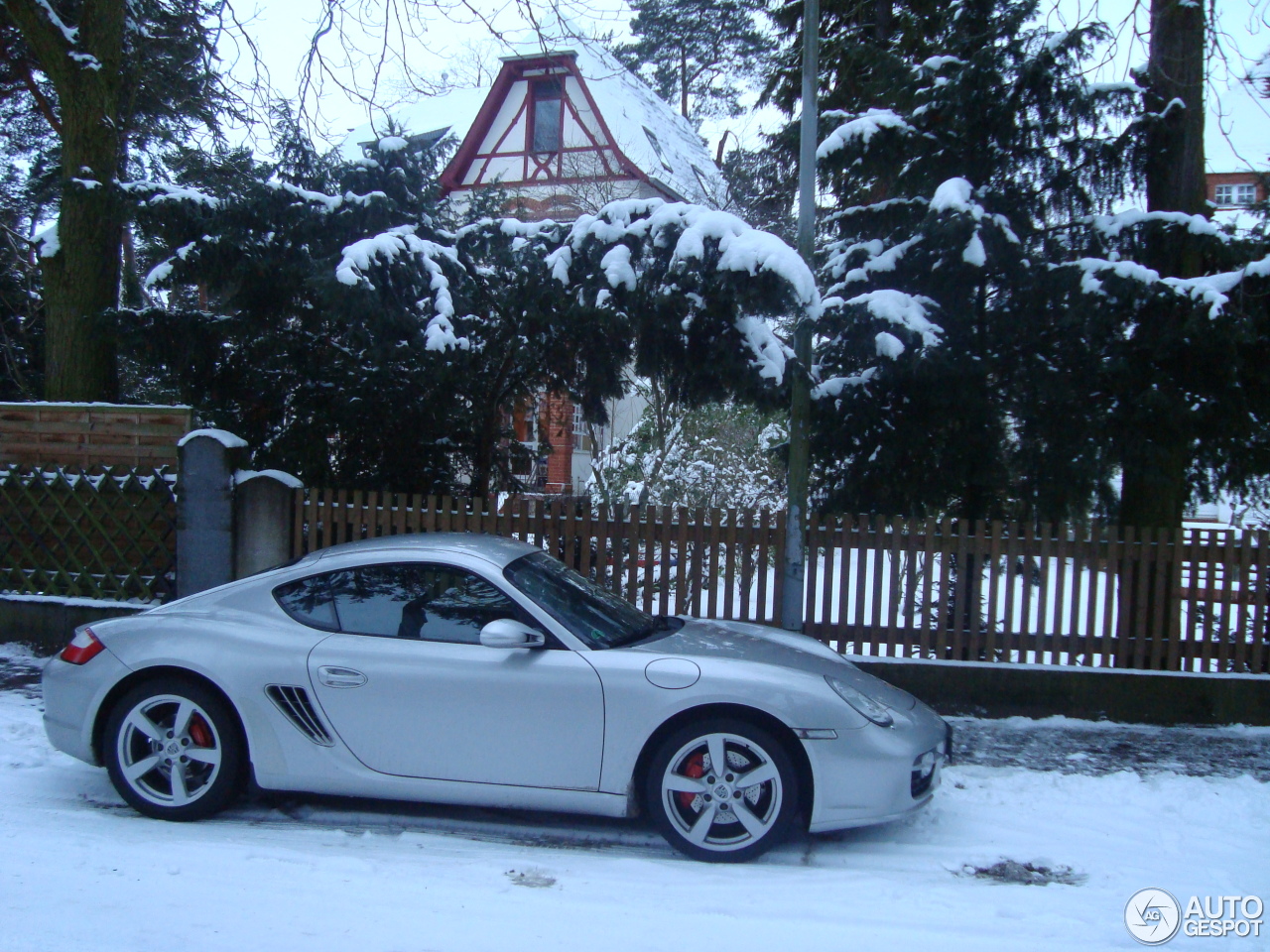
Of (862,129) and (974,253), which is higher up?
(862,129)

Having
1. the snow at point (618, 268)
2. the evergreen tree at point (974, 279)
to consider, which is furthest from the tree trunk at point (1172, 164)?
the snow at point (618, 268)

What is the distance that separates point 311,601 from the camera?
4809 mm

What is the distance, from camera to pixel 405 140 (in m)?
8.83

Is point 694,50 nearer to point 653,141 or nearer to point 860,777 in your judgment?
point 653,141

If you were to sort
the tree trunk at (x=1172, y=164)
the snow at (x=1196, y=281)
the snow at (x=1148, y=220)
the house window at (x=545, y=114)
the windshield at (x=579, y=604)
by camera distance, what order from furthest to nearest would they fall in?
the house window at (x=545, y=114), the tree trunk at (x=1172, y=164), the snow at (x=1148, y=220), the snow at (x=1196, y=281), the windshield at (x=579, y=604)

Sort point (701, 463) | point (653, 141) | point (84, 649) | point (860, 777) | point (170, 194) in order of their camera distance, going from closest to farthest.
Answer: point (860, 777)
point (84, 649)
point (170, 194)
point (701, 463)
point (653, 141)

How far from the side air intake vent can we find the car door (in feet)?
0.24

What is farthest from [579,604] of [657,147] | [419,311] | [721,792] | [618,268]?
[657,147]

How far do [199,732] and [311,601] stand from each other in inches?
31.4

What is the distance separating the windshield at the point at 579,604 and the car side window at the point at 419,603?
182 millimetres

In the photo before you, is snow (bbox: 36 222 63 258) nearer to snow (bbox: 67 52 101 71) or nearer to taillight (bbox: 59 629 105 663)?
snow (bbox: 67 52 101 71)

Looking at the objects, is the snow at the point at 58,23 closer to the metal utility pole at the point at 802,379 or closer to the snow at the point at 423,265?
the snow at the point at 423,265

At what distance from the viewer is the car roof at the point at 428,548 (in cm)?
492

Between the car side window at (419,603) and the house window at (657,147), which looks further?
the house window at (657,147)
